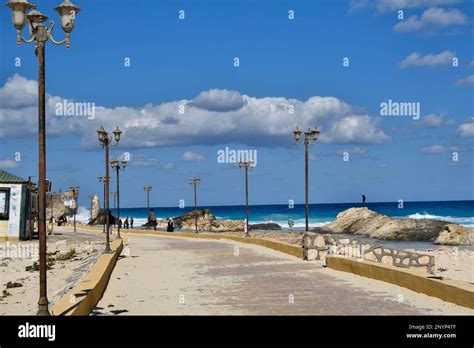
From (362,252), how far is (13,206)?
30436mm

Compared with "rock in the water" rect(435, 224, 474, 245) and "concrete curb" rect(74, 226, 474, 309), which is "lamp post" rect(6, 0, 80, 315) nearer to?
"concrete curb" rect(74, 226, 474, 309)

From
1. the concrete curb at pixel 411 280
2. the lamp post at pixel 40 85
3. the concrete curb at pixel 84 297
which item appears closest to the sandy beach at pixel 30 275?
the concrete curb at pixel 84 297

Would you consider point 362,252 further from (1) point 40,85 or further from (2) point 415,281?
(1) point 40,85

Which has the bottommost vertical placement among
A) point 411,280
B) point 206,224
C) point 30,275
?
point 206,224

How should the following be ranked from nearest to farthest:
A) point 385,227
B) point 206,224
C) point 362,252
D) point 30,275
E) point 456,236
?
1. point 362,252
2. point 30,275
3. point 456,236
4. point 385,227
5. point 206,224

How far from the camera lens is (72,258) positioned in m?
33.9

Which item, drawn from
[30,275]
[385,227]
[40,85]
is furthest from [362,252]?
[385,227]

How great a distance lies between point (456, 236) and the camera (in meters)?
60.3

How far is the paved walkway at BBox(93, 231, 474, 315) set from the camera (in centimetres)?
1346

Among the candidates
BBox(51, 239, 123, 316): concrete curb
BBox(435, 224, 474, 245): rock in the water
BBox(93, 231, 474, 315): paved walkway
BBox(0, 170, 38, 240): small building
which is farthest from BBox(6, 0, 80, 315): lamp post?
BBox(435, 224, 474, 245): rock in the water

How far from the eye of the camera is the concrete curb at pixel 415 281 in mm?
13248

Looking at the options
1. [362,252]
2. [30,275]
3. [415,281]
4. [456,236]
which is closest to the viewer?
[415,281]

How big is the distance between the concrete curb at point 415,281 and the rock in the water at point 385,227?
164 ft
